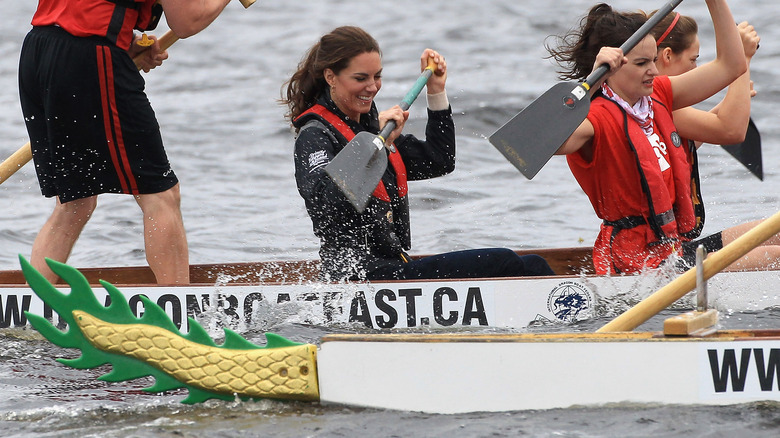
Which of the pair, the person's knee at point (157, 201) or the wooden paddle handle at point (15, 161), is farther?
the wooden paddle handle at point (15, 161)

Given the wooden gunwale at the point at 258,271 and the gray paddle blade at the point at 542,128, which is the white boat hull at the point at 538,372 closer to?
the gray paddle blade at the point at 542,128

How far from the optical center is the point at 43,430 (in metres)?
3.79

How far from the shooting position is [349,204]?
4.56 metres

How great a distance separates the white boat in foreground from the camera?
4605mm

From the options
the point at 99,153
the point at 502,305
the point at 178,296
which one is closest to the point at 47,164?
the point at 99,153

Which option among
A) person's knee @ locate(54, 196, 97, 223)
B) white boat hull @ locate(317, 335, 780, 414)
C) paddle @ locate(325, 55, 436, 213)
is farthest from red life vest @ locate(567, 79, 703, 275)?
person's knee @ locate(54, 196, 97, 223)

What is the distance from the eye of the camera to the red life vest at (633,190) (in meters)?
4.65

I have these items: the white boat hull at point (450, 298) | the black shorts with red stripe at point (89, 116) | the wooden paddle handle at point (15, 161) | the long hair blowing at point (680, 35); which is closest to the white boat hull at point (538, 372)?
the white boat hull at point (450, 298)

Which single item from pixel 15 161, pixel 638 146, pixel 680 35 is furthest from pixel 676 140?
pixel 15 161

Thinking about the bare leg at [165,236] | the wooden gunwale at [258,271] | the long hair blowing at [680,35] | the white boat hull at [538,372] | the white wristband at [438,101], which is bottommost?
the white boat hull at [538,372]

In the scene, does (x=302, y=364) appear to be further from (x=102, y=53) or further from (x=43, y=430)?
(x=102, y=53)

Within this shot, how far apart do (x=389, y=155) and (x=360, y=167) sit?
1.44 feet

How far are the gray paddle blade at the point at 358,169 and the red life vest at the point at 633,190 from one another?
918 millimetres

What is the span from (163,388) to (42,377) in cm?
91
